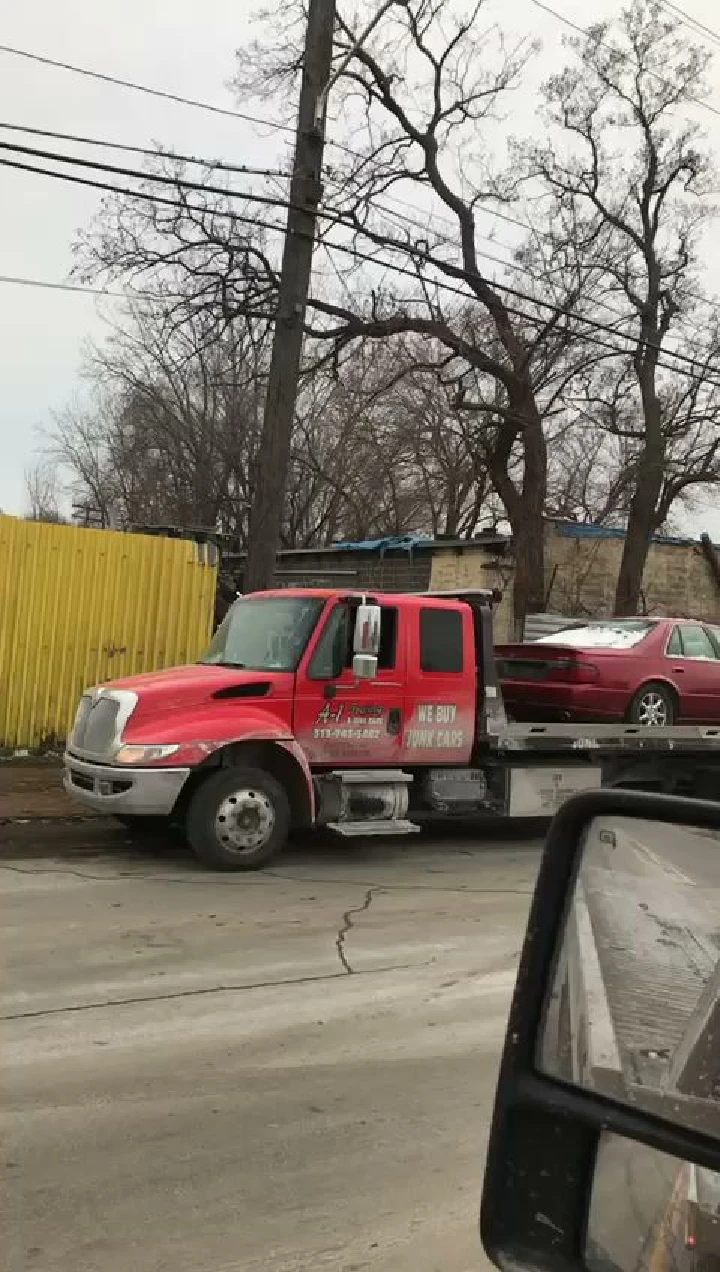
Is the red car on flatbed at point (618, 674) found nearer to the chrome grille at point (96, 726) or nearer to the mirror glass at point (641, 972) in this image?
the chrome grille at point (96, 726)

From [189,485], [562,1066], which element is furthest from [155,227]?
[189,485]

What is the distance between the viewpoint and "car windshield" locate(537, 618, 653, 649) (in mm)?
10484

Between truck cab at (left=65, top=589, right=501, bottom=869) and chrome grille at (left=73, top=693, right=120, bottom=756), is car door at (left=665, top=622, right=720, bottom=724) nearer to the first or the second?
truck cab at (left=65, top=589, right=501, bottom=869)

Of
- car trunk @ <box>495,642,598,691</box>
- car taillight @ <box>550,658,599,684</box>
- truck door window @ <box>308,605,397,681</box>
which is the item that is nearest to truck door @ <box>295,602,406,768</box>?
truck door window @ <box>308,605,397,681</box>

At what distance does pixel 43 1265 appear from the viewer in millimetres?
2904

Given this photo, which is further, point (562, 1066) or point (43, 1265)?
point (43, 1265)

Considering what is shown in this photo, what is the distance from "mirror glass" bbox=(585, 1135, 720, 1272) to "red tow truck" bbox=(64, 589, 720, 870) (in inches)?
261

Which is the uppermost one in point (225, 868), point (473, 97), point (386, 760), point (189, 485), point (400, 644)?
point (473, 97)

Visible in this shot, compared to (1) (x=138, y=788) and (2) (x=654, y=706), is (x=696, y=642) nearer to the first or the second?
(2) (x=654, y=706)

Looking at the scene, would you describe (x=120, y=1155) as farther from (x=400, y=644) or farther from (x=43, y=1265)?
(x=400, y=644)

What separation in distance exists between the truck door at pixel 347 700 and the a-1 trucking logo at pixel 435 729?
0.15 meters

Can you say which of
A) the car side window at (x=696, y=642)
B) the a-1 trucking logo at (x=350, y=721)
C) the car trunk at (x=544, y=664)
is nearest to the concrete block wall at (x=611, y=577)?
the car side window at (x=696, y=642)

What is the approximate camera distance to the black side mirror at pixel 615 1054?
4.89 feet

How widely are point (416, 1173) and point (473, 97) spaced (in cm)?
2271
